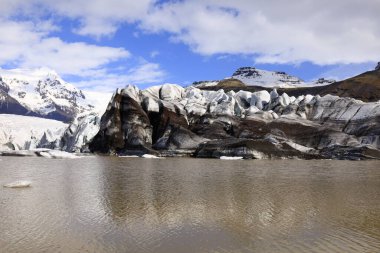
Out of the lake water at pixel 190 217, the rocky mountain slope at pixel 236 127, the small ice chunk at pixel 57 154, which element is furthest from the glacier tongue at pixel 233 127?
the lake water at pixel 190 217

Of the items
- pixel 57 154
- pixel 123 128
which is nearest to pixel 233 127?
pixel 123 128

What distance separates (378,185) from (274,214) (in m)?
19.3

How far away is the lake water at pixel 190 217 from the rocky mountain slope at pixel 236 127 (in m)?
48.4

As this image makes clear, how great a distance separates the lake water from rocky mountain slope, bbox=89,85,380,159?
48393mm

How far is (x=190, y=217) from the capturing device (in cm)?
2333

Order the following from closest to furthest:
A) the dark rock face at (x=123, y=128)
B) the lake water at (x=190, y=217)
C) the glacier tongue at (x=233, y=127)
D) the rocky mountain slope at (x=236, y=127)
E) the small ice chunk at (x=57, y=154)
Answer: the lake water at (x=190, y=217), the small ice chunk at (x=57, y=154), the rocky mountain slope at (x=236, y=127), the glacier tongue at (x=233, y=127), the dark rock face at (x=123, y=128)

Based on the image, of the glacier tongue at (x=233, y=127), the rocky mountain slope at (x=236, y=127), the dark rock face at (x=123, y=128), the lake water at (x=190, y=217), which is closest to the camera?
the lake water at (x=190, y=217)

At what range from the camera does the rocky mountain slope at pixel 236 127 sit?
86.9 m

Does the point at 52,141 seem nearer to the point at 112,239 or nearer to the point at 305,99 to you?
the point at 305,99

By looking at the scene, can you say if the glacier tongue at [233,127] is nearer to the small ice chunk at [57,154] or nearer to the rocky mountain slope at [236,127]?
the rocky mountain slope at [236,127]

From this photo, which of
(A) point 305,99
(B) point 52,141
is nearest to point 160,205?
(A) point 305,99

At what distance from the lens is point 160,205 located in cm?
2700

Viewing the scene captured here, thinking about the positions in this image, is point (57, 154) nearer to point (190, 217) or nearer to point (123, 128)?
point (123, 128)

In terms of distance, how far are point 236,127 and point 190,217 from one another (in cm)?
8066
